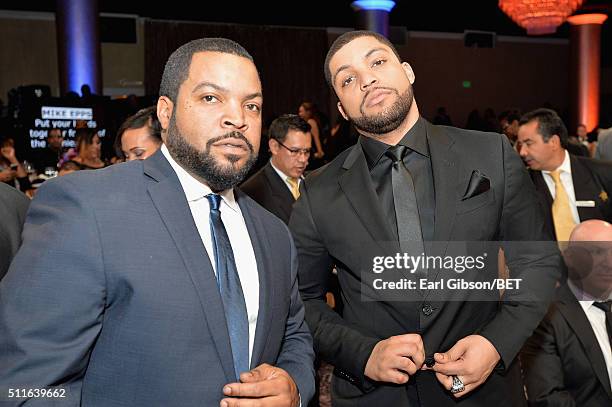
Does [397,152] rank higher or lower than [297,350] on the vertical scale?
higher

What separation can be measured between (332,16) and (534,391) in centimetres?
1097

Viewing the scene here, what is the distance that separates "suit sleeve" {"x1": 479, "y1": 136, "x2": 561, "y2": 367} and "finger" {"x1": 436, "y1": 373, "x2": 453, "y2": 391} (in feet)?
0.69

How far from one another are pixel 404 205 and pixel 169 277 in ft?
2.48

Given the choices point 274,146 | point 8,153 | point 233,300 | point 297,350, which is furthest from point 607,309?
point 8,153

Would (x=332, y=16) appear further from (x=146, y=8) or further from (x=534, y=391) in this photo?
(x=534, y=391)

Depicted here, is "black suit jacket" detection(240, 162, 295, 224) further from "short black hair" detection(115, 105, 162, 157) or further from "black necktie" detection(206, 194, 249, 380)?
"black necktie" detection(206, 194, 249, 380)

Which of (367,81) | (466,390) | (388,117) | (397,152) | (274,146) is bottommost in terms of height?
(466,390)

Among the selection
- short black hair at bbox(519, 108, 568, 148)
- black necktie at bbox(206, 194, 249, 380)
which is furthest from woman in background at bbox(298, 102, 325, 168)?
black necktie at bbox(206, 194, 249, 380)

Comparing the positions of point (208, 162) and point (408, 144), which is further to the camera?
point (408, 144)

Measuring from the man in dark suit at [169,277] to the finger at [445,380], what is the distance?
348 millimetres

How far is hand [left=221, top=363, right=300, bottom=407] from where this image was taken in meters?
1.29

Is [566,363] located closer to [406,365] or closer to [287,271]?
[406,365]

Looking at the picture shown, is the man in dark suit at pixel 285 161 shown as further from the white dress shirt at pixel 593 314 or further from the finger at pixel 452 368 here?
the finger at pixel 452 368

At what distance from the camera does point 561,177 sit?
12.6 feet
